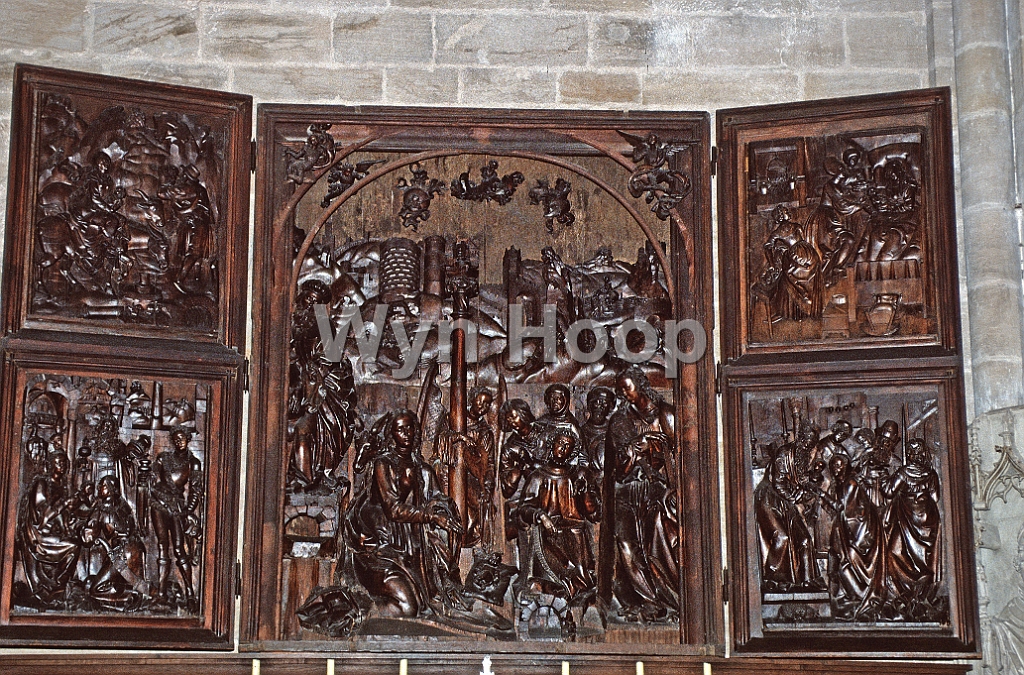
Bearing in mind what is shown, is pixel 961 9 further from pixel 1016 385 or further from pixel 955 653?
pixel 955 653

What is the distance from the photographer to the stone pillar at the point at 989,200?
19.5ft

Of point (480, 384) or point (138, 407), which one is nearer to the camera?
point (138, 407)

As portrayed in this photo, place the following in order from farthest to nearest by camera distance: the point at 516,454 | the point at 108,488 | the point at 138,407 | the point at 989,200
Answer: the point at 516,454, the point at 989,200, the point at 138,407, the point at 108,488

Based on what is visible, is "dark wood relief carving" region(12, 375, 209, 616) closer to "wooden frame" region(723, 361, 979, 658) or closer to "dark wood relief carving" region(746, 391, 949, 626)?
"wooden frame" region(723, 361, 979, 658)

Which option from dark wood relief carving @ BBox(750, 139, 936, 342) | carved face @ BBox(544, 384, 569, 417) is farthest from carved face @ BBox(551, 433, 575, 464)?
dark wood relief carving @ BBox(750, 139, 936, 342)

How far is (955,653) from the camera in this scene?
18.6 feet

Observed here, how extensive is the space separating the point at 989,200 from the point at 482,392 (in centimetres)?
229

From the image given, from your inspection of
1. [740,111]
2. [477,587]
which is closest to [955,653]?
A: [477,587]

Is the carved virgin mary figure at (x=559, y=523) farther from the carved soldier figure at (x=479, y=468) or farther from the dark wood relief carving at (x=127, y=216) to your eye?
the dark wood relief carving at (x=127, y=216)

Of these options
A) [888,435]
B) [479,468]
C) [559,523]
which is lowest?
[559,523]

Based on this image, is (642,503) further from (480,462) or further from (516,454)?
(480,462)

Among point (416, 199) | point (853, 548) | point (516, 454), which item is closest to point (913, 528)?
point (853, 548)

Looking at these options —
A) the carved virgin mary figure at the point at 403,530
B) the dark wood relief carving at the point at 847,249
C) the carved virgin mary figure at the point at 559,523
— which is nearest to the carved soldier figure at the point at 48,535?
the carved virgin mary figure at the point at 403,530

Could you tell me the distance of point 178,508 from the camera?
5824 mm
